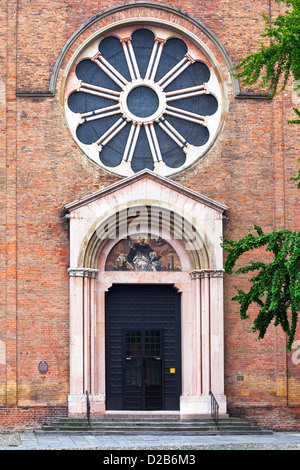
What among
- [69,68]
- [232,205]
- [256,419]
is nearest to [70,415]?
[256,419]

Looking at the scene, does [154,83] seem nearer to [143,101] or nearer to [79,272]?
[143,101]

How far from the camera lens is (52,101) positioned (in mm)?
25812

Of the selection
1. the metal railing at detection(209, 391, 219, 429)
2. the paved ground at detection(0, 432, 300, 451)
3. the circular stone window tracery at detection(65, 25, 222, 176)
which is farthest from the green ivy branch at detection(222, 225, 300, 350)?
the circular stone window tracery at detection(65, 25, 222, 176)

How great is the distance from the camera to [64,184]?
1007 inches

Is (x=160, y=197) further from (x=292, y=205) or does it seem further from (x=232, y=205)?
(x=292, y=205)

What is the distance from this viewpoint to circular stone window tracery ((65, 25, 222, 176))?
26.2m

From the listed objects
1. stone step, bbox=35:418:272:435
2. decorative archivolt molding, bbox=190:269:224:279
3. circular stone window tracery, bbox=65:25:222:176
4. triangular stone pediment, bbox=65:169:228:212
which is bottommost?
stone step, bbox=35:418:272:435

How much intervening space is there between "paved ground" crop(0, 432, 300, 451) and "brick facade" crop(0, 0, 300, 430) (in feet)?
6.25

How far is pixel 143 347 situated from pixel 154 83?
7.38 meters

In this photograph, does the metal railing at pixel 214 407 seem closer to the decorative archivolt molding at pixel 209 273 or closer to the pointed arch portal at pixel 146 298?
the pointed arch portal at pixel 146 298

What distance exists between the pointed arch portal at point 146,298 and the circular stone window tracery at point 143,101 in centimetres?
140

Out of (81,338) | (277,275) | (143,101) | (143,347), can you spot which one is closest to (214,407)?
(143,347)

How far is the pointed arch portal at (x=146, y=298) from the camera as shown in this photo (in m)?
24.9

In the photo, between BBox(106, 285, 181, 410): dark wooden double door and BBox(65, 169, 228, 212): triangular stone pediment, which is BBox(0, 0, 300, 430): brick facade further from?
BBox(106, 285, 181, 410): dark wooden double door
